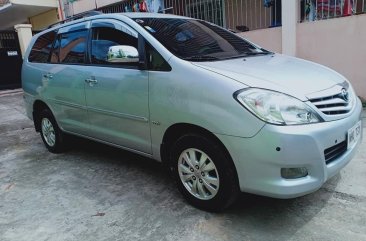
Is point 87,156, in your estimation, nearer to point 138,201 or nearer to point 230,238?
point 138,201

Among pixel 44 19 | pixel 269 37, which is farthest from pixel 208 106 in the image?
pixel 44 19

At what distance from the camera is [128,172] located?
395cm

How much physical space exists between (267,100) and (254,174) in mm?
528

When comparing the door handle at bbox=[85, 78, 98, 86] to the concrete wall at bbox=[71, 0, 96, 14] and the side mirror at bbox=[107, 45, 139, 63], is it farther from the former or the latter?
the concrete wall at bbox=[71, 0, 96, 14]

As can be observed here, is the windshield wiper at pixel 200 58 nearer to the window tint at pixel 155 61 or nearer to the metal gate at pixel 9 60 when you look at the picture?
the window tint at pixel 155 61

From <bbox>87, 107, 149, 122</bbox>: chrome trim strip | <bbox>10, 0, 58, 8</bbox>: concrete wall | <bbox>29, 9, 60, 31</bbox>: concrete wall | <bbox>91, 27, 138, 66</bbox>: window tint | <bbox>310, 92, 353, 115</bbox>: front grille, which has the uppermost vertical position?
<bbox>10, 0, 58, 8</bbox>: concrete wall

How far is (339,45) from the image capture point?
6.02 metres

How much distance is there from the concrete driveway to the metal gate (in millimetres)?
10624

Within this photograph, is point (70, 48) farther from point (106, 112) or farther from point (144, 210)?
point (144, 210)

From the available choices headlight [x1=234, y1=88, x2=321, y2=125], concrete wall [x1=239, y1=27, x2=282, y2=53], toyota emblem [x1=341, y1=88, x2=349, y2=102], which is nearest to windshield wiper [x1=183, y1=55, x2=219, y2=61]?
headlight [x1=234, y1=88, x2=321, y2=125]

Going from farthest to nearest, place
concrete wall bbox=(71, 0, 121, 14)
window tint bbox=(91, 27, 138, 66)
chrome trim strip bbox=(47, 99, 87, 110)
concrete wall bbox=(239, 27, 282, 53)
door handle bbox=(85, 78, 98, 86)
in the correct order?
concrete wall bbox=(71, 0, 121, 14) → concrete wall bbox=(239, 27, 282, 53) → chrome trim strip bbox=(47, 99, 87, 110) → door handle bbox=(85, 78, 98, 86) → window tint bbox=(91, 27, 138, 66)

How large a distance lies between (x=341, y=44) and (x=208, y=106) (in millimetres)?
4408

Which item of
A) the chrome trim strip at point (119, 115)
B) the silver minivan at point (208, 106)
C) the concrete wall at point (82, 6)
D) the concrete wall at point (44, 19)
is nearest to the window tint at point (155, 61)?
the silver minivan at point (208, 106)

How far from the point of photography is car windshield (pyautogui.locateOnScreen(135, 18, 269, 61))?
3098mm
